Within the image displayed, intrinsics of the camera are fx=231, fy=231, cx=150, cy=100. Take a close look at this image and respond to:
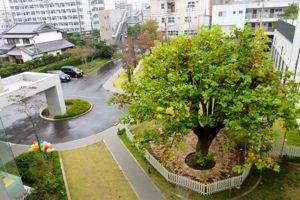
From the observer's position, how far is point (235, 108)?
27.1ft

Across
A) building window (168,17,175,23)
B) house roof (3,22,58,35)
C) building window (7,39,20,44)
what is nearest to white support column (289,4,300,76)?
building window (168,17,175,23)

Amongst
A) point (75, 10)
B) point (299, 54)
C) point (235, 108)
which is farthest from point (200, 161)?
point (75, 10)

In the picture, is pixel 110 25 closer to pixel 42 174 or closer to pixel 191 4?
pixel 191 4

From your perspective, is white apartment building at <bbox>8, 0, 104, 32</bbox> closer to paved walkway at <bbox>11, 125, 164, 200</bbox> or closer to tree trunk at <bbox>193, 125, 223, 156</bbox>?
paved walkway at <bbox>11, 125, 164, 200</bbox>

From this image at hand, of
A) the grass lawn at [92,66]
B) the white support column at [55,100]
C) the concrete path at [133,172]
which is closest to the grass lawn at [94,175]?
the concrete path at [133,172]

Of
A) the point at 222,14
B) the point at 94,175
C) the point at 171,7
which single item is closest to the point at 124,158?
the point at 94,175

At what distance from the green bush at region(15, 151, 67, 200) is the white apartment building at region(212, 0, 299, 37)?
35.2 metres

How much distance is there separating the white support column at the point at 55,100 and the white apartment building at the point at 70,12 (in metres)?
48.0

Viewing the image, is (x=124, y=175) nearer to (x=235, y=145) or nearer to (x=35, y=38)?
(x=235, y=145)

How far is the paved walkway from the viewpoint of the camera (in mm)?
11311

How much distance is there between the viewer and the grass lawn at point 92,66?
3666 centimetres

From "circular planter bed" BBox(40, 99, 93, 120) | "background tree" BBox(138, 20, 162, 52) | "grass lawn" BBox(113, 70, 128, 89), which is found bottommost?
"circular planter bed" BBox(40, 99, 93, 120)

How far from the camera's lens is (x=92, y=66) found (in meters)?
39.0

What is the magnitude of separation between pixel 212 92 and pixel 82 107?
50.7ft
